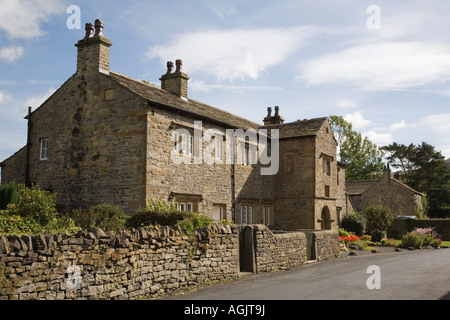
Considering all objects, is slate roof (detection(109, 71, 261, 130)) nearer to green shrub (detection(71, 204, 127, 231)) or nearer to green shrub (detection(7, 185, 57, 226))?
green shrub (detection(71, 204, 127, 231))

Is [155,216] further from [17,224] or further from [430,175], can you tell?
[430,175]

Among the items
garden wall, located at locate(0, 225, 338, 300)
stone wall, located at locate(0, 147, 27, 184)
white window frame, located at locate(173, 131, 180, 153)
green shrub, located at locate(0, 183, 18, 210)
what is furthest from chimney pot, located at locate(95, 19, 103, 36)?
garden wall, located at locate(0, 225, 338, 300)

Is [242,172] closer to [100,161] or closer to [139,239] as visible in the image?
[100,161]

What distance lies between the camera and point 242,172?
2442 centimetres

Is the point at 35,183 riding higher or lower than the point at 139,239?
higher

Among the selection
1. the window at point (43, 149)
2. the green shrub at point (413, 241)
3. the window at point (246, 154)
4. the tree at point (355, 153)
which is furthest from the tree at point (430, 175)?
the window at point (43, 149)

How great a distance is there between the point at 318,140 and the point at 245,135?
5.51m

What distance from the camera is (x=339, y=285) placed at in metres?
11.2

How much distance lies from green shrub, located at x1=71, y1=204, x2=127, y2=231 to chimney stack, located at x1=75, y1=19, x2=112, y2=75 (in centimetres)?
670

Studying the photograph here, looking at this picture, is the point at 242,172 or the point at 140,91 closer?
the point at 140,91

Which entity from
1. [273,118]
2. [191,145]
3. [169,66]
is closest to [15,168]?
[191,145]

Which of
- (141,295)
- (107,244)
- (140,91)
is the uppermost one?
(140,91)

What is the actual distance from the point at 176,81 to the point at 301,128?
958cm
